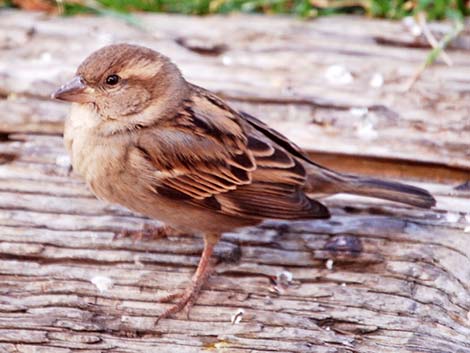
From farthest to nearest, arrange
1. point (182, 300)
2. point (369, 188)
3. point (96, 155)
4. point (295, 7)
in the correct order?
1. point (295, 7)
2. point (369, 188)
3. point (96, 155)
4. point (182, 300)

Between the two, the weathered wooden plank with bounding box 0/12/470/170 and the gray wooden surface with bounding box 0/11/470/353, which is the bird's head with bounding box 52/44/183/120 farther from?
the weathered wooden plank with bounding box 0/12/470/170

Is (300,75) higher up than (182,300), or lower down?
higher up

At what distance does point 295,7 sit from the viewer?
520 centimetres

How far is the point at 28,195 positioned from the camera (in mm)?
3842

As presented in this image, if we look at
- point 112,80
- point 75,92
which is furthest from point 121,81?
point 75,92

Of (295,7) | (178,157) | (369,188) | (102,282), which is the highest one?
(295,7)

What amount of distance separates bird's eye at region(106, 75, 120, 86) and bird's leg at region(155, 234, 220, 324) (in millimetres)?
672

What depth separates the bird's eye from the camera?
355 centimetres

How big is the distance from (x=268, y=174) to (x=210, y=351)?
88 cm

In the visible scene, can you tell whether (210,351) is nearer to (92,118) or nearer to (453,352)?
(453,352)

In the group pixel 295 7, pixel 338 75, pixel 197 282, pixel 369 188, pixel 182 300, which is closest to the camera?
pixel 182 300

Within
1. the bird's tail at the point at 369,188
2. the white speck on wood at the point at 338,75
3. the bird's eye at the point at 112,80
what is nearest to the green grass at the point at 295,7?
the white speck on wood at the point at 338,75

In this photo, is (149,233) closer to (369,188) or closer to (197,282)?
(197,282)

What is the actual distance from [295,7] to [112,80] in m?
1.90
